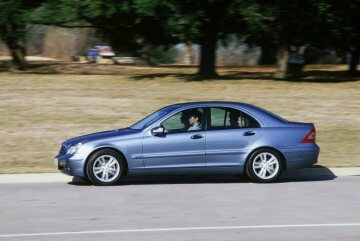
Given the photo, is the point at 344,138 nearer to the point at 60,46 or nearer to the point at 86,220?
the point at 86,220

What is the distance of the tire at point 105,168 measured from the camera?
11.7m

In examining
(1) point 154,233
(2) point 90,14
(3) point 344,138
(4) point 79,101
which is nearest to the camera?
(1) point 154,233

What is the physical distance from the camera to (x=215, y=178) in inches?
508

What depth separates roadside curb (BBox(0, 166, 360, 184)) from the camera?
41.7 ft

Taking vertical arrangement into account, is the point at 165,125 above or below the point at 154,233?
above

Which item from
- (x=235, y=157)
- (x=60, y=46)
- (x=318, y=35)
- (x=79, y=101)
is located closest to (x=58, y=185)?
(x=235, y=157)

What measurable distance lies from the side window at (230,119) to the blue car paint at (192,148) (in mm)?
83

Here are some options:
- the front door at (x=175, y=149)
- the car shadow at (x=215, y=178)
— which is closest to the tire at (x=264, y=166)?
the car shadow at (x=215, y=178)

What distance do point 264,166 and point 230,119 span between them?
96 centimetres

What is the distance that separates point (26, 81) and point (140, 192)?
55.7 feet

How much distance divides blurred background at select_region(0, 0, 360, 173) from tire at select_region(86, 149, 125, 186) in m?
2.24

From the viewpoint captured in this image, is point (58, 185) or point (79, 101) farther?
point (79, 101)

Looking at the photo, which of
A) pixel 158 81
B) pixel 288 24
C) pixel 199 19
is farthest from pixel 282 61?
pixel 158 81

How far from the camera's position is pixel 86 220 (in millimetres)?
8898
